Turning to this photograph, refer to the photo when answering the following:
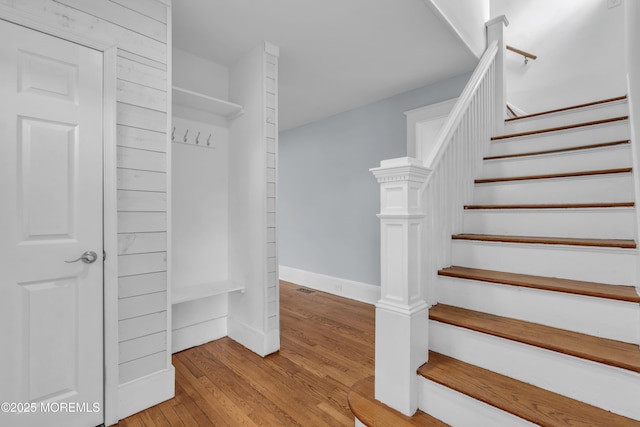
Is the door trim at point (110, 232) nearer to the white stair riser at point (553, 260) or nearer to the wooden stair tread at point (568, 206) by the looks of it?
the white stair riser at point (553, 260)

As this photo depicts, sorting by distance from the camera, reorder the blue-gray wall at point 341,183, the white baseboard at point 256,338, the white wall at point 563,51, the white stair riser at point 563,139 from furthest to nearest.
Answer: the blue-gray wall at point 341,183
the white wall at point 563,51
the white baseboard at point 256,338
the white stair riser at point 563,139

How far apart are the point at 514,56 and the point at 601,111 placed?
6.16ft

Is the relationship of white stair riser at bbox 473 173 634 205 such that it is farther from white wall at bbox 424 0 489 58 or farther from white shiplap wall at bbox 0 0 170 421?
white shiplap wall at bbox 0 0 170 421

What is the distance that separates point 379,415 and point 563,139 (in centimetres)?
221

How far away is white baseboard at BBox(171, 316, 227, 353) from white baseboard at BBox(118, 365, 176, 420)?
0.63 meters

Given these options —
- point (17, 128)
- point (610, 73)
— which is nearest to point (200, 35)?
point (17, 128)

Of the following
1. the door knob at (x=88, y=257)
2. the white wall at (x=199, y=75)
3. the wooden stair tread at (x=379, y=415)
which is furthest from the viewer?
the white wall at (x=199, y=75)

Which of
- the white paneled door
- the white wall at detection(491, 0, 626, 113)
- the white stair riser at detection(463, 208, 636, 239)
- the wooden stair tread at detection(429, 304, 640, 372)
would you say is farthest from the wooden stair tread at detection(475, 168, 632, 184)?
the white paneled door

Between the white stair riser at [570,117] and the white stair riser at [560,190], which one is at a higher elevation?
the white stair riser at [570,117]

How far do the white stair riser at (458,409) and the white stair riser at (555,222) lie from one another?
1094mm

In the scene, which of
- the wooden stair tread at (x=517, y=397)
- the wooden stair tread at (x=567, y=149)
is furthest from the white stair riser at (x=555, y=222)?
the wooden stair tread at (x=517, y=397)

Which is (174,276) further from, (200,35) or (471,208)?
(471,208)

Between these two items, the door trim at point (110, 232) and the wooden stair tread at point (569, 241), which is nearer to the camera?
the wooden stair tread at point (569, 241)

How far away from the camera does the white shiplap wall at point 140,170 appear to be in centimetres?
173
